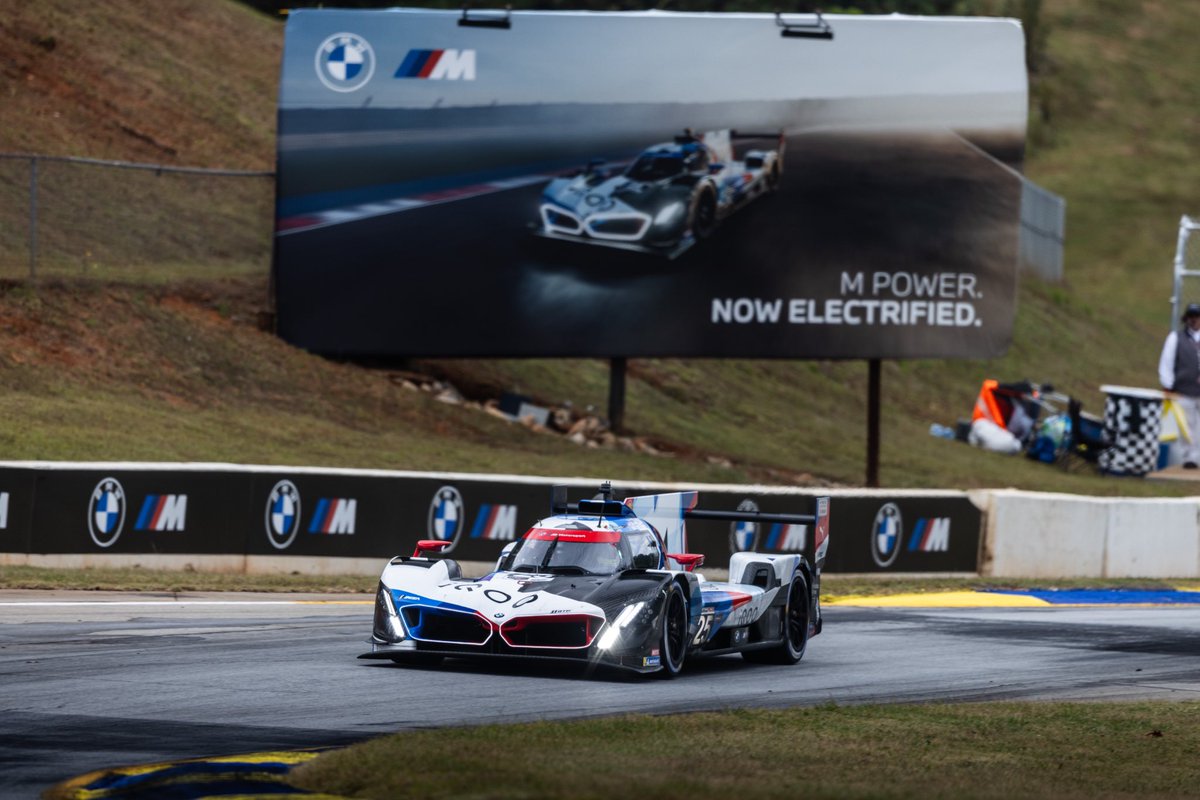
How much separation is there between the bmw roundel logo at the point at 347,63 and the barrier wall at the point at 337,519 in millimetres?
8632

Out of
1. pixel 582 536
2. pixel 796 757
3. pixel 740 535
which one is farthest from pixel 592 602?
pixel 740 535

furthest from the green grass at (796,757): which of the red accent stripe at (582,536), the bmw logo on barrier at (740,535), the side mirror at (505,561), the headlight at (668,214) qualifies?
the headlight at (668,214)

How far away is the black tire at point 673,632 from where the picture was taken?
1238 cm

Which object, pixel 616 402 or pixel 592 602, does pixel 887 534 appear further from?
pixel 592 602

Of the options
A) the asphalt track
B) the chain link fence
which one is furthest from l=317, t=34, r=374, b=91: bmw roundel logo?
the asphalt track

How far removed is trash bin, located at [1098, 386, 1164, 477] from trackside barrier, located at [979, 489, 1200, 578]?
1103cm

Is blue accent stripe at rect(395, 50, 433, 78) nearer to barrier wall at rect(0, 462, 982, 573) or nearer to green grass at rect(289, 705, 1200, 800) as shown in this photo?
barrier wall at rect(0, 462, 982, 573)

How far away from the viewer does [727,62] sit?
27.7 meters

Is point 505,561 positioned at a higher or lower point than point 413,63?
lower

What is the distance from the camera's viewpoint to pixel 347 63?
2745 cm

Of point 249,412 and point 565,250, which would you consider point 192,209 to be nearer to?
point 249,412

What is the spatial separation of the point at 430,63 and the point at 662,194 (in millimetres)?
4003

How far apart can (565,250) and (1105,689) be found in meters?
16.0

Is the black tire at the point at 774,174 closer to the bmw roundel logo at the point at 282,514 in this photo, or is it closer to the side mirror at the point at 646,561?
the bmw roundel logo at the point at 282,514
